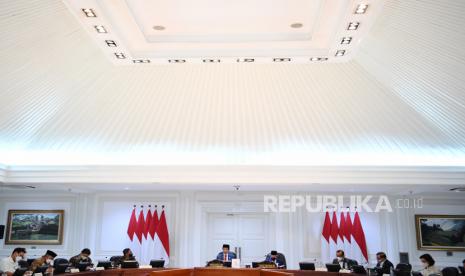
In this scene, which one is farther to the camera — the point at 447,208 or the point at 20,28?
the point at 447,208

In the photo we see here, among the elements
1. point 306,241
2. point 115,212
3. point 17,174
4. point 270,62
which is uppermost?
point 270,62

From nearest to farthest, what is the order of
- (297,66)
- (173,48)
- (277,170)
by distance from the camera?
(173,48) < (297,66) < (277,170)

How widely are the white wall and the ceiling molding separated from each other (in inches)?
113

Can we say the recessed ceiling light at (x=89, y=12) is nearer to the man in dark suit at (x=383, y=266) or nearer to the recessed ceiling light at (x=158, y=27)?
the recessed ceiling light at (x=158, y=27)

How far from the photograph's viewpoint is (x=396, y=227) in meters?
13.7

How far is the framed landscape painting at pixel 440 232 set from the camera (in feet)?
44.4

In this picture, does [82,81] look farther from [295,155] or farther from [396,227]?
[396,227]

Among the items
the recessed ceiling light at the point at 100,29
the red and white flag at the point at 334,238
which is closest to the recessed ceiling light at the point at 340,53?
the recessed ceiling light at the point at 100,29

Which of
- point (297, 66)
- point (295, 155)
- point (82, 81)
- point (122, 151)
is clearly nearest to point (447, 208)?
point (295, 155)

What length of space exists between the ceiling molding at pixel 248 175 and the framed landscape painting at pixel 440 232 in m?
3.27

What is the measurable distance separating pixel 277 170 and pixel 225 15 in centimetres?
551

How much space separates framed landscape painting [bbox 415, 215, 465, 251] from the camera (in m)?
13.5

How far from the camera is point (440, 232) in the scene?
1368cm

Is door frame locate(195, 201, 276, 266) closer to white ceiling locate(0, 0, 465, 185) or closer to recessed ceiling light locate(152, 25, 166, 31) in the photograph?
white ceiling locate(0, 0, 465, 185)
